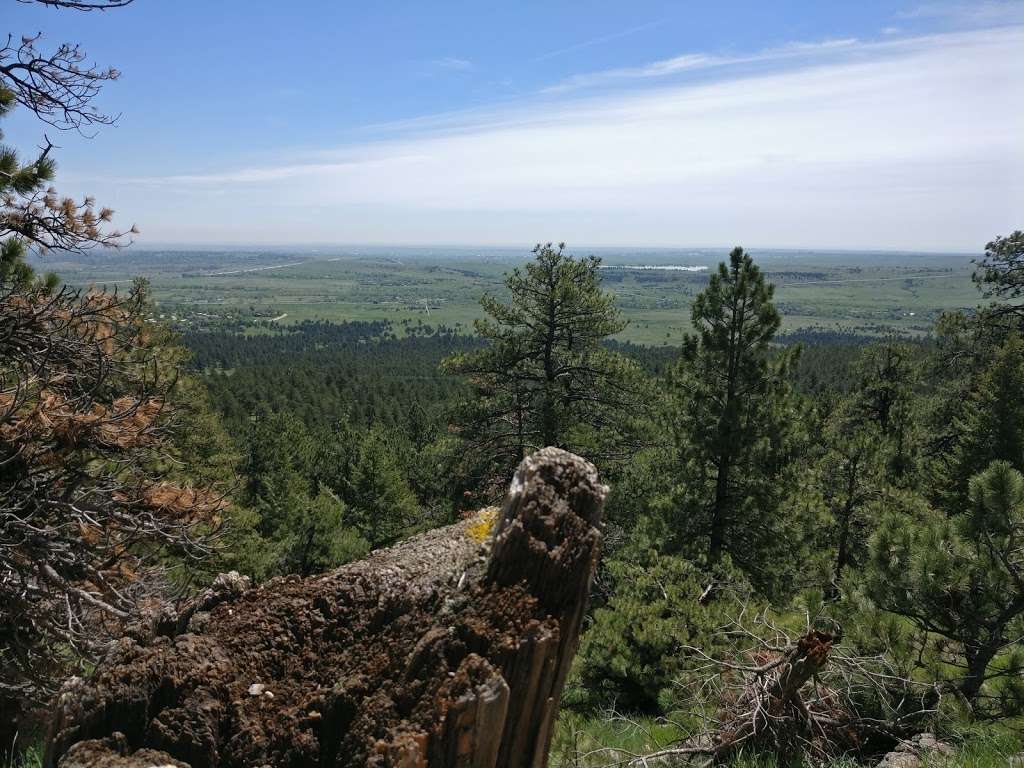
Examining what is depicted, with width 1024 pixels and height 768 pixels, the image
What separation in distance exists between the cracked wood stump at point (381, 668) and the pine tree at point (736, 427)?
32.7ft

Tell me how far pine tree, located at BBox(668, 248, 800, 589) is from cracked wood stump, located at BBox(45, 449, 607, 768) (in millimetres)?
9980

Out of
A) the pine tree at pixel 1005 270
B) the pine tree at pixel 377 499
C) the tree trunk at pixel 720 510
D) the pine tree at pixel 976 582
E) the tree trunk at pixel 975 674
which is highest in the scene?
the pine tree at pixel 1005 270

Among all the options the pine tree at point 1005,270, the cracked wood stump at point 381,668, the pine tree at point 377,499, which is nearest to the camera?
the cracked wood stump at point 381,668

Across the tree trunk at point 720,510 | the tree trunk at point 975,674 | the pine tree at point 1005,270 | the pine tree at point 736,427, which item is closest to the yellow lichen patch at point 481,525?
the tree trunk at point 975,674

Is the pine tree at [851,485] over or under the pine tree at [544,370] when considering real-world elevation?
under

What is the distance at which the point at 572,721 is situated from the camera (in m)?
6.62

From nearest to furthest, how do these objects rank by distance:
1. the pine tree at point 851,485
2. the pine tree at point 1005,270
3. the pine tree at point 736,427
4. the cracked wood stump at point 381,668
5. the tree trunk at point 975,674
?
1. the cracked wood stump at point 381,668
2. the tree trunk at point 975,674
3. the pine tree at point 736,427
4. the pine tree at point 851,485
5. the pine tree at point 1005,270

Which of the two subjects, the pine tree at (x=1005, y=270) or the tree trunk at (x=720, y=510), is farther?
the pine tree at (x=1005, y=270)

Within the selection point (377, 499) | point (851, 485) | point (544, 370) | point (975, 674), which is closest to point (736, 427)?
point (851, 485)

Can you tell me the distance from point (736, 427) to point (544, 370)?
15.1ft

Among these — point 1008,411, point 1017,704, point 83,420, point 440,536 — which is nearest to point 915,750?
point 1017,704

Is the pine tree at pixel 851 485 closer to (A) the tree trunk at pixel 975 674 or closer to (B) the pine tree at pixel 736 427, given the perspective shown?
(B) the pine tree at pixel 736 427

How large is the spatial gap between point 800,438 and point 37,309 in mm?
11907

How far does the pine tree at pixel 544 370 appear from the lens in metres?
13.6
